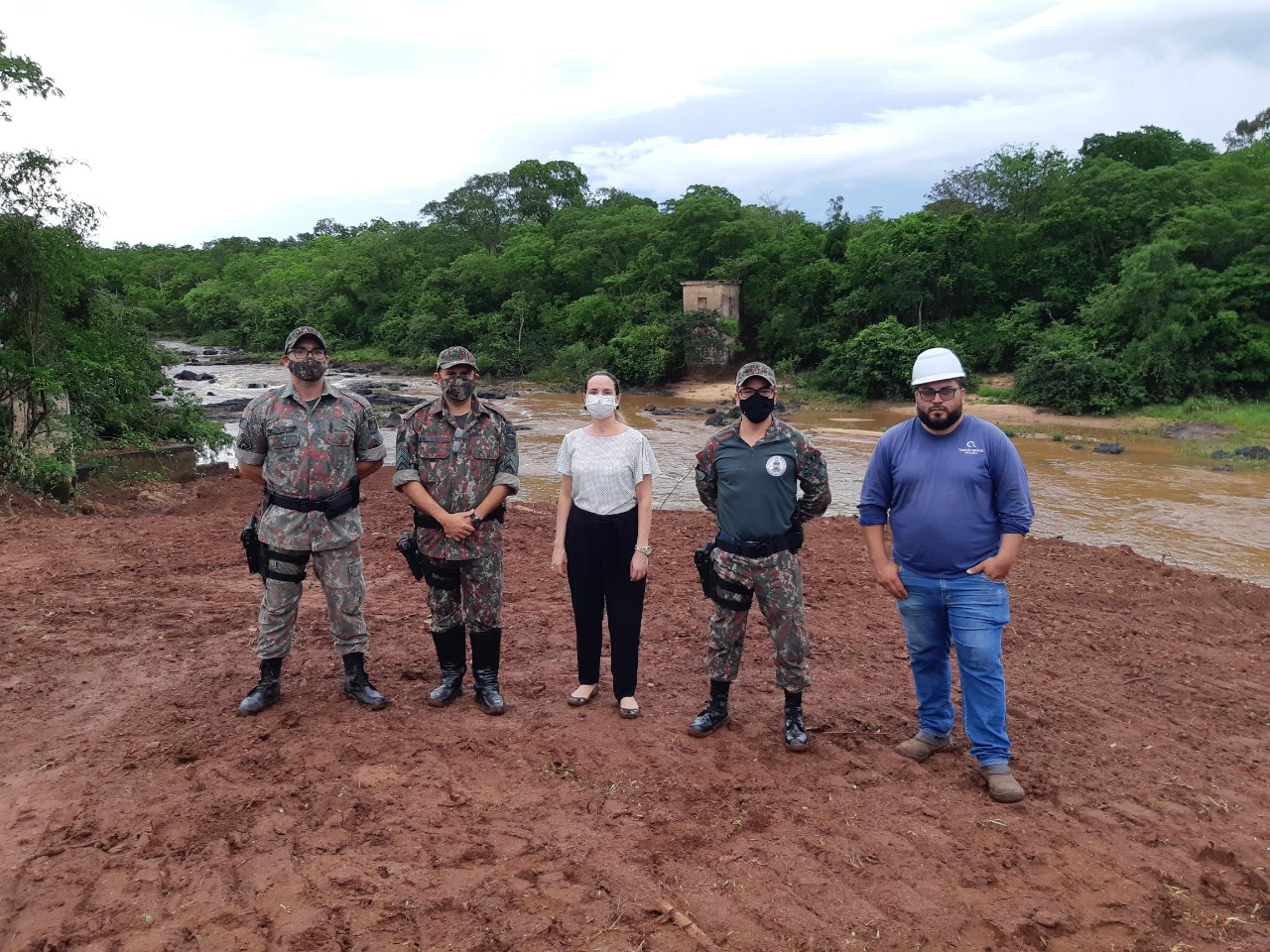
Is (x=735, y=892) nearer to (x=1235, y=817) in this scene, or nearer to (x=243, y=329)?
(x=1235, y=817)

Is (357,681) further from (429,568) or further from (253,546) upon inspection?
(253,546)

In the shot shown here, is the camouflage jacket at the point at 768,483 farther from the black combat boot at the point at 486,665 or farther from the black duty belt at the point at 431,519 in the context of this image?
the black combat boot at the point at 486,665

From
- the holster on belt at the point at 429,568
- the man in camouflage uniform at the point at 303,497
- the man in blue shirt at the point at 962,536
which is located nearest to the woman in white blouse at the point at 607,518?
the holster on belt at the point at 429,568

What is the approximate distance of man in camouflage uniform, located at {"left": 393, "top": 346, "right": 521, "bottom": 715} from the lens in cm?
405

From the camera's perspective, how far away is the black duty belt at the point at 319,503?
4023 mm

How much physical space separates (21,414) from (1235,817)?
44.0 ft

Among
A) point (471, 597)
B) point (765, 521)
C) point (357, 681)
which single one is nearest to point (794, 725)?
point (765, 521)

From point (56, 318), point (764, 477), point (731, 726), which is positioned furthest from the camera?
point (56, 318)

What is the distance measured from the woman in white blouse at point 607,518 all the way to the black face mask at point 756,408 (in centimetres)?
52

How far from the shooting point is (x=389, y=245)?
227 feet

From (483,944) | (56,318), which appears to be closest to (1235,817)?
(483,944)

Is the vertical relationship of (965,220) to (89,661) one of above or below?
above

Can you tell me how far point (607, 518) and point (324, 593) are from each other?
4.69ft

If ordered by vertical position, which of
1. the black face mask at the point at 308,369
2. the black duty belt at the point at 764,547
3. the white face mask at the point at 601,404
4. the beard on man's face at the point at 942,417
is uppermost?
the black face mask at the point at 308,369
